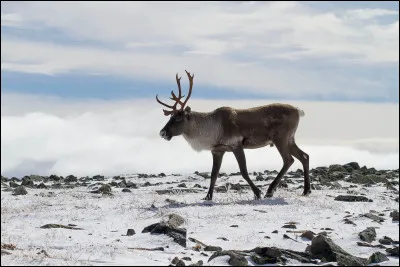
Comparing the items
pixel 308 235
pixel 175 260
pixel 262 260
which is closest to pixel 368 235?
pixel 308 235

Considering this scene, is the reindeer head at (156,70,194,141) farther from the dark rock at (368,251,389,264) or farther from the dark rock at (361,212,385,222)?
the dark rock at (368,251,389,264)

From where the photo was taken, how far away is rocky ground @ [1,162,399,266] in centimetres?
1032

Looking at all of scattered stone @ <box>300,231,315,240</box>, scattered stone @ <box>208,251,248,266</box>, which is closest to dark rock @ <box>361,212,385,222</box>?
scattered stone @ <box>300,231,315,240</box>

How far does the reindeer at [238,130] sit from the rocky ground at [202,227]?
37.2 inches

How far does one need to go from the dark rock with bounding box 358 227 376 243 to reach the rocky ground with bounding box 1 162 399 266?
2 cm

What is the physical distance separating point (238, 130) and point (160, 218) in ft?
14.8

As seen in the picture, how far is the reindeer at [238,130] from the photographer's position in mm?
17703

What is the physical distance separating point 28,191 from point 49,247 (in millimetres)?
10528

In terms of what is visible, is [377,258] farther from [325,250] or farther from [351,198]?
[351,198]

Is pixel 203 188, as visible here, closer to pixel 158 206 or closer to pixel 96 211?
pixel 158 206

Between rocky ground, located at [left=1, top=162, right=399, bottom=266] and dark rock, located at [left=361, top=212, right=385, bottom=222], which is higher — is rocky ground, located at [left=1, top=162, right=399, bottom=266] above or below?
below

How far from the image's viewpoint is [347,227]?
524 inches

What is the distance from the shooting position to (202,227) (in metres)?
13.0

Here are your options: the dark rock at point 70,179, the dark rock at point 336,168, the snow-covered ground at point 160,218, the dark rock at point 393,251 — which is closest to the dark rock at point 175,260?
the snow-covered ground at point 160,218
